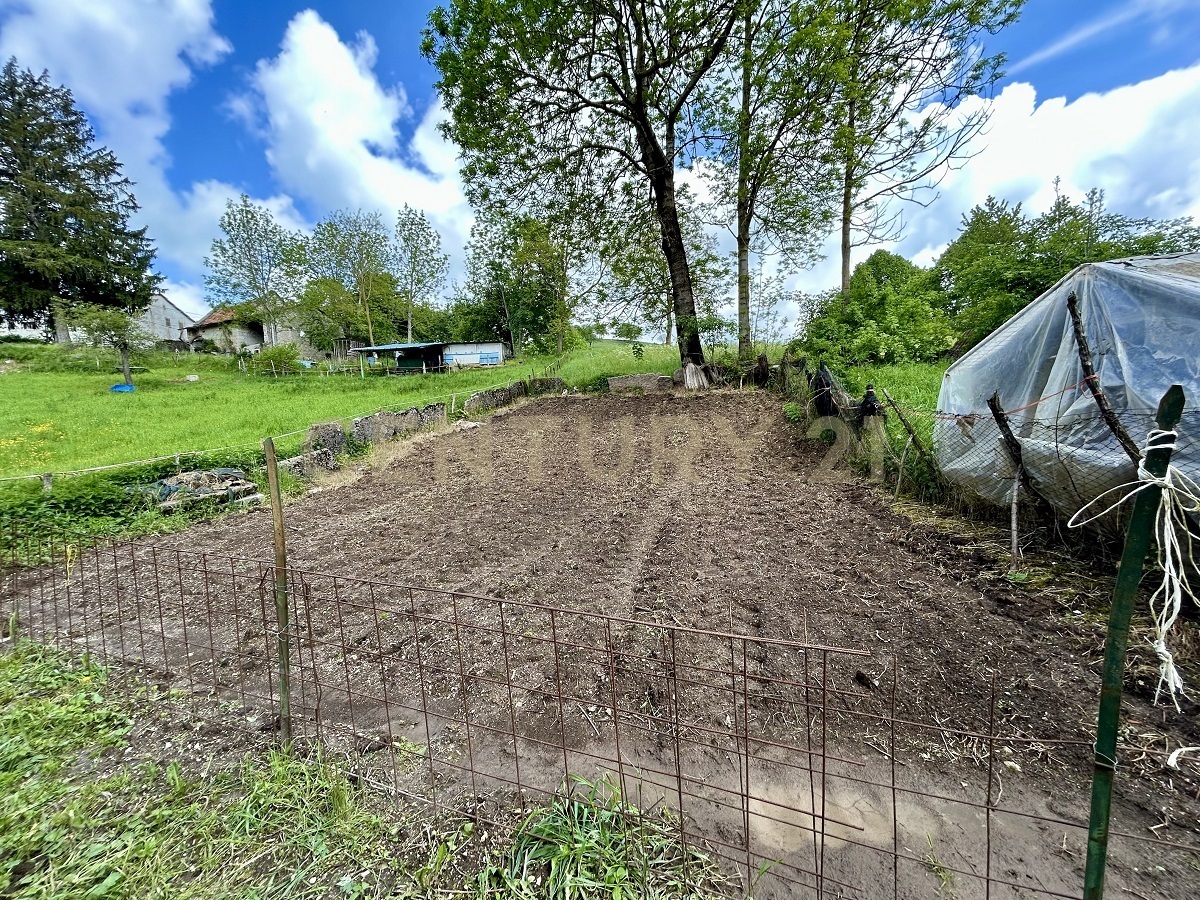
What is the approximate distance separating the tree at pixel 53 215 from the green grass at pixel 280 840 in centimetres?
3622

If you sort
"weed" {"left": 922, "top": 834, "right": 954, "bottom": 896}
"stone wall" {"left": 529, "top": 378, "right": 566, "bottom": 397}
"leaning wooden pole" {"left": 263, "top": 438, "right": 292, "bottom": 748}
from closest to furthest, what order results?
"weed" {"left": 922, "top": 834, "right": 954, "bottom": 896} → "leaning wooden pole" {"left": 263, "top": 438, "right": 292, "bottom": 748} → "stone wall" {"left": 529, "top": 378, "right": 566, "bottom": 397}

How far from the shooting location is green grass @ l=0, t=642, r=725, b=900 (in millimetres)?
1534

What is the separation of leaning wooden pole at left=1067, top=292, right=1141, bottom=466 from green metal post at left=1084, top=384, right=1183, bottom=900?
6.20 ft

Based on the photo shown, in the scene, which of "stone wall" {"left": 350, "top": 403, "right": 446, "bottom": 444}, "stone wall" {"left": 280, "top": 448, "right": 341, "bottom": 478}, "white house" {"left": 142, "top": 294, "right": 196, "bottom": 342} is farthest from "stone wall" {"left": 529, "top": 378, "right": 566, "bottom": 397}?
"white house" {"left": 142, "top": 294, "right": 196, "bottom": 342}

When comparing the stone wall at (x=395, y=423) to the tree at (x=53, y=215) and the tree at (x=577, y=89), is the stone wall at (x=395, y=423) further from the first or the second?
the tree at (x=53, y=215)

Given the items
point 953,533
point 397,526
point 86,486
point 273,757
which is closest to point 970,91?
point 953,533

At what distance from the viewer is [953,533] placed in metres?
3.85

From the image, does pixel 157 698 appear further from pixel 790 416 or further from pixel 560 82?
pixel 560 82

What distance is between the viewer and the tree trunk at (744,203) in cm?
1004

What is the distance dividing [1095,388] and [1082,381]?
0.31m

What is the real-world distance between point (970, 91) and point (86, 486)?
1571 centimetres

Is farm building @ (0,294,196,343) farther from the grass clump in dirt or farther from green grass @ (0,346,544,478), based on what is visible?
the grass clump in dirt

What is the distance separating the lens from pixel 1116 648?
41.1 inches

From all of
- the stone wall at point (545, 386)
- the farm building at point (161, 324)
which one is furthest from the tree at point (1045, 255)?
the farm building at point (161, 324)
